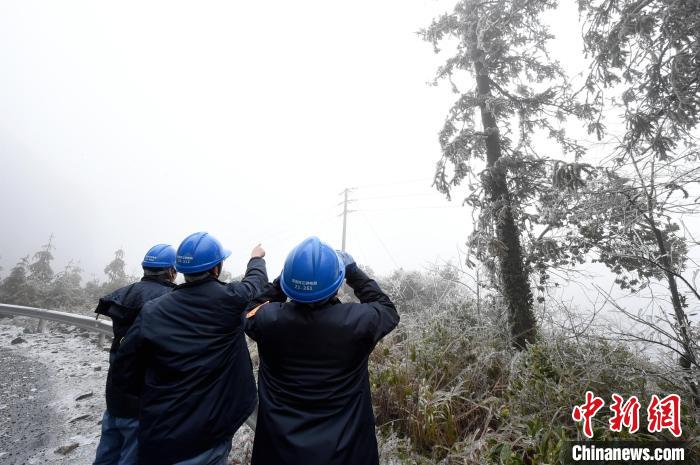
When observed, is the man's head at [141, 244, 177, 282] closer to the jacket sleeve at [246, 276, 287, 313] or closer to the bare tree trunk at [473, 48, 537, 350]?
the jacket sleeve at [246, 276, 287, 313]

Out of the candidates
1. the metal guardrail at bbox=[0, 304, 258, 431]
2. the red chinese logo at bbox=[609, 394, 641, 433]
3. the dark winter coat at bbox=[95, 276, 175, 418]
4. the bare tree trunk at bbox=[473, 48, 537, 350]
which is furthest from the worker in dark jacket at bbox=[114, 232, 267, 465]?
the bare tree trunk at bbox=[473, 48, 537, 350]

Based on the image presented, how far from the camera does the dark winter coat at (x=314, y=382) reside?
1.77 metres

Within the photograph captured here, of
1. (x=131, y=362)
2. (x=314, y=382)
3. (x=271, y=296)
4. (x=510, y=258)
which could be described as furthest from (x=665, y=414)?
(x=510, y=258)

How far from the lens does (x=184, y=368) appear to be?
2.24 m

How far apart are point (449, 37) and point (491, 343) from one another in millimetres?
8172

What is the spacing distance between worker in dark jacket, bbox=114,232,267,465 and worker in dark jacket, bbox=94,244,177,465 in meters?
0.41

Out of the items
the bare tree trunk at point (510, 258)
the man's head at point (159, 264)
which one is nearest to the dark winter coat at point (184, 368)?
the man's head at point (159, 264)

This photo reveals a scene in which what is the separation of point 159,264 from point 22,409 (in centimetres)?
388

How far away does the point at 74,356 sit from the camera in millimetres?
6684

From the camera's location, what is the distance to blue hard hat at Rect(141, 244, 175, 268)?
3.13 metres

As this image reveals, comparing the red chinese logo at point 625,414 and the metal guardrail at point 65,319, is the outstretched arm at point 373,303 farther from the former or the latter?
the metal guardrail at point 65,319

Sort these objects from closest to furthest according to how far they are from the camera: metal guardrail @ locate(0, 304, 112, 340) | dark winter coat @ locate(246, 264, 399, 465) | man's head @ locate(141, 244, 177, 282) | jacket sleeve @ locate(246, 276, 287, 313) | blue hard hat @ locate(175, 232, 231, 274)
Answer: dark winter coat @ locate(246, 264, 399, 465) < jacket sleeve @ locate(246, 276, 287, 313) < blue hard hat @ locate(175, 232, 231, 274) < man's head @ locate(141, 244, 177, 282) < metal guardrail @ locate(0, 304, 112, 340)

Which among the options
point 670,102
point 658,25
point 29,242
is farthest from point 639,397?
point 29,242

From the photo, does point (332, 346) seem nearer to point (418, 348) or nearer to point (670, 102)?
point (418, 348)
